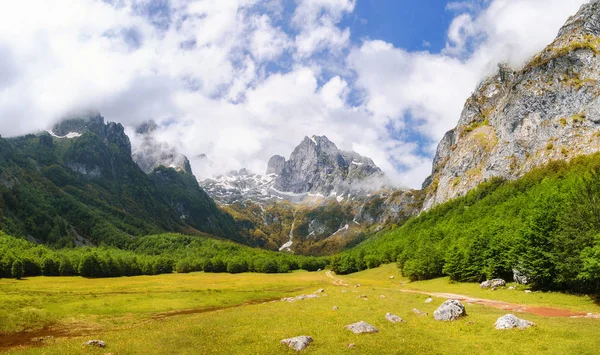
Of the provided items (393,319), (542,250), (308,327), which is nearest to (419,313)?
(393,319)

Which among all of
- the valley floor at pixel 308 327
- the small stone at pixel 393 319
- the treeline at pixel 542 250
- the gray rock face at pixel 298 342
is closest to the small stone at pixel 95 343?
the valley floor at pixel 308 327

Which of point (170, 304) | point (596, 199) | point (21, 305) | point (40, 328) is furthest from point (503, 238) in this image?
point (21, 305)

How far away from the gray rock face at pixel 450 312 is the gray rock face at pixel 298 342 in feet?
59.7

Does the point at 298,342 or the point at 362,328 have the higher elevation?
the point at 298,342

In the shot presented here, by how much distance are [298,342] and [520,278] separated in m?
62.5

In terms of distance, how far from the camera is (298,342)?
33.7 metres

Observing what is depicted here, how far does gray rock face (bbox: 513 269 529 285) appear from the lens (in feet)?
239

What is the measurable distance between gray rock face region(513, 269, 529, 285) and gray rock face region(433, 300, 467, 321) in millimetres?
39259

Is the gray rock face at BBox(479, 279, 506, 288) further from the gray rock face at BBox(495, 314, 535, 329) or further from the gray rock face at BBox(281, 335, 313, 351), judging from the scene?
the gray rock face at BBox(281, 335, 313, 351)

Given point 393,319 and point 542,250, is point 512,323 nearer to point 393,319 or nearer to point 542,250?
point 393,319

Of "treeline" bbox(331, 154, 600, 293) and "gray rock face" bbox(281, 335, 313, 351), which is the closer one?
"gray rock face" bbox(281, 335, 313, 351)

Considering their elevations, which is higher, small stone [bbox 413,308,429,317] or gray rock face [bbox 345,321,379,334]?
gray rock face [bbox 345,321,379,334]

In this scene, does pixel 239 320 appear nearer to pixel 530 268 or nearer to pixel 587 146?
pixel 530 268

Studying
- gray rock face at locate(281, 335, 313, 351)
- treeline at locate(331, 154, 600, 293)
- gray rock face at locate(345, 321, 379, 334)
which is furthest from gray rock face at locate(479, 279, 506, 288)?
gray rock face at locate(281, 335, 313, 351)
